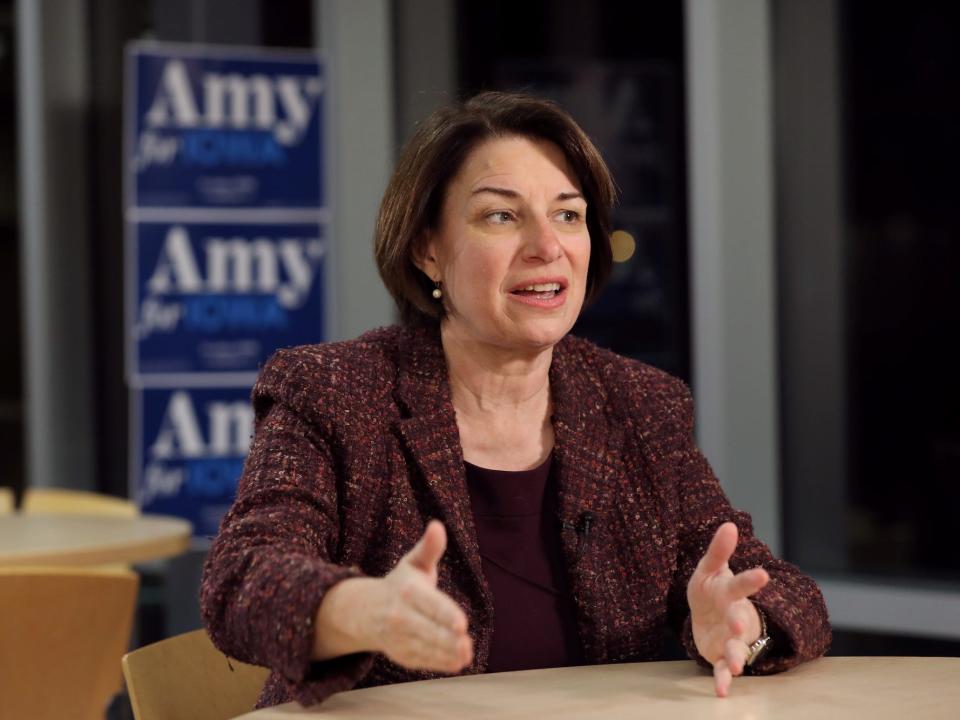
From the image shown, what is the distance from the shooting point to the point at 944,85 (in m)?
4.26

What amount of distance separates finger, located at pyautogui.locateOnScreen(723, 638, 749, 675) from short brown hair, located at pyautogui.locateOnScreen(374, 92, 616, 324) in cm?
80

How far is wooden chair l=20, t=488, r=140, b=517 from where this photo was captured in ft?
13.8

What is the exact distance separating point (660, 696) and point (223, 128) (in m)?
3.57

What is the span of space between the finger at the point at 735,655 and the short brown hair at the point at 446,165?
797 mm

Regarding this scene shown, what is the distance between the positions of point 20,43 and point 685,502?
507 cm

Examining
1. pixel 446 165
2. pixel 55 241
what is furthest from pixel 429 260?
pixel 55 241

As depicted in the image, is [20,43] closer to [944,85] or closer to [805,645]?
[944,85]

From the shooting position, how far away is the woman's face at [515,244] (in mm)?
2029

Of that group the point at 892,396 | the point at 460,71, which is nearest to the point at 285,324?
the point at 460,71

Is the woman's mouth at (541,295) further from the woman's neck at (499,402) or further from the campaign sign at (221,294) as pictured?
the campaign sign at (221,294)

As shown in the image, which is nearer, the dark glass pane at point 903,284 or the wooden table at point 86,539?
the wooden table at point 86,539

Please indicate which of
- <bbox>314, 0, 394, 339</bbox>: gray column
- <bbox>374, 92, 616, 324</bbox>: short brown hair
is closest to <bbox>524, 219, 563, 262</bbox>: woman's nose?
<bbox>374, 92, 616, 324</bbox>: short brown hair

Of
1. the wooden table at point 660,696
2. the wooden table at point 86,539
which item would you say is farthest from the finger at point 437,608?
the wooden table at point 86,539

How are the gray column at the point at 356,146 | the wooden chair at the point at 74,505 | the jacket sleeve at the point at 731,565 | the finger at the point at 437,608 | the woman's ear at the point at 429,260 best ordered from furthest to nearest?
the gray column at the point at 356,146 → the wooden chair at the point at 74,505 → the woman's ear at the point at 429,260 → the jacket sleeve at the point at 731,565 → the finger at the point at 437,608
